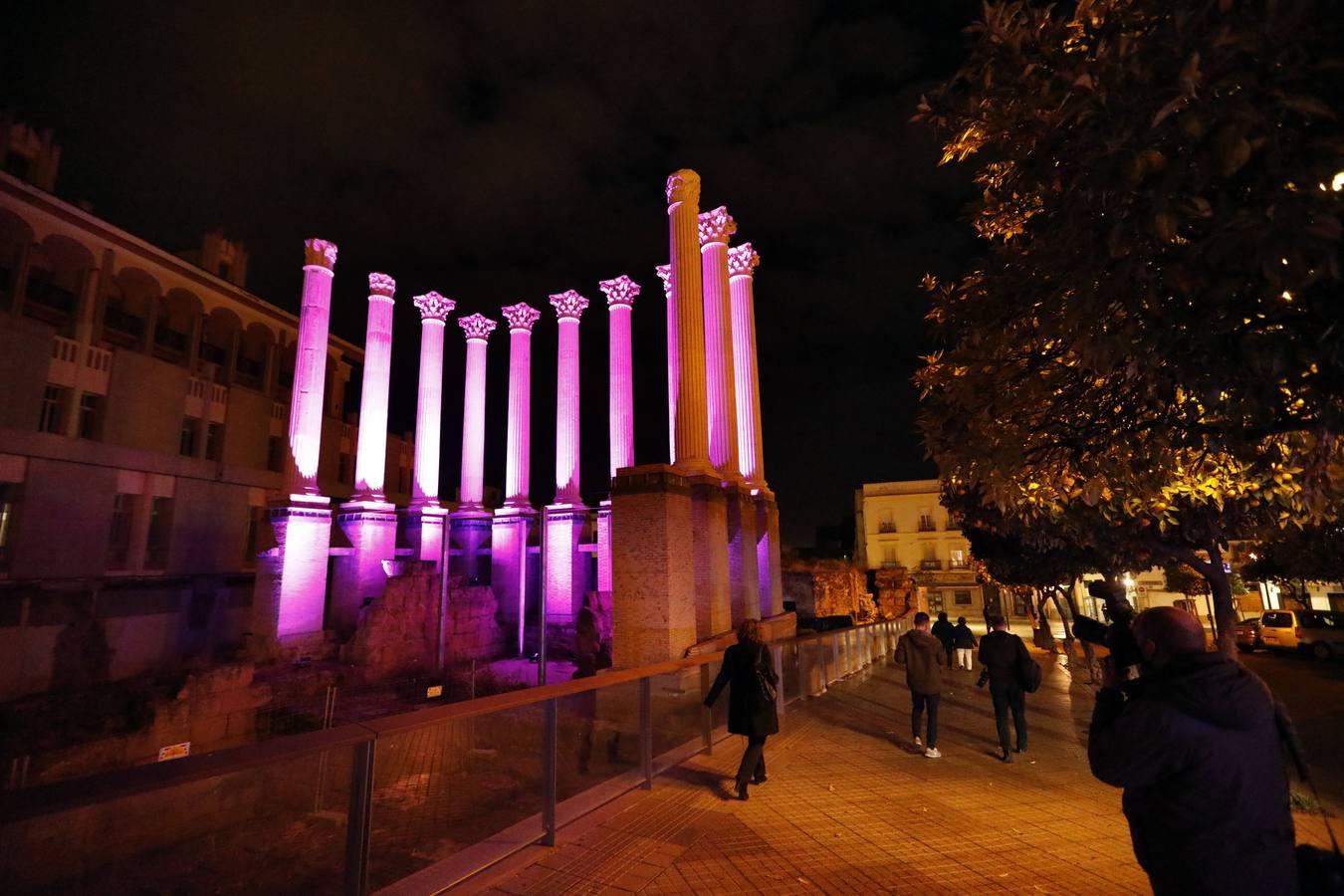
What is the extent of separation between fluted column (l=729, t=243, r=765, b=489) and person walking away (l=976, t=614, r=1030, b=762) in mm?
18517

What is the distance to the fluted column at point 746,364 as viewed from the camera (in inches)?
1085

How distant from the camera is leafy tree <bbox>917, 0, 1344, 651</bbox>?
263 cm

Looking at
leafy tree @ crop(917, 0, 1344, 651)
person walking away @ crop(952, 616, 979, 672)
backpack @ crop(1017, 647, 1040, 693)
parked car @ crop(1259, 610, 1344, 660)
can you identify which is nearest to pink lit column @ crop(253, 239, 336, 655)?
person walking away @ crop(952, 616, 979, 672)

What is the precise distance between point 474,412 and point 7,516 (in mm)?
20999

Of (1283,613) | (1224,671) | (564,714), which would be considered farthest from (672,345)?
(1283,613)

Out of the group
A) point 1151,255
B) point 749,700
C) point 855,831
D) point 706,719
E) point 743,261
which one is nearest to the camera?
point 1151,255

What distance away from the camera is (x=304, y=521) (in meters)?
29.4

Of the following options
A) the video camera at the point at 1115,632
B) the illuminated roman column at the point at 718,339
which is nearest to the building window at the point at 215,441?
the illuminated roman column at the point at 718,339

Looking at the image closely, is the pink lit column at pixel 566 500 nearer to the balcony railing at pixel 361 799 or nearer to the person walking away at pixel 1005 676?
the person walking away at pixel 1005 676

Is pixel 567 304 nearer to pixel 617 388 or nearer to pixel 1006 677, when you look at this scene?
pixel 617 388

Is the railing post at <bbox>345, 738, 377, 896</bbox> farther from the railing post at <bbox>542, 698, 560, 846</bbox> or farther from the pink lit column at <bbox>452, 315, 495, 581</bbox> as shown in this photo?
the pink lit column at <bbox>452, 315, 495, 581</bbox>

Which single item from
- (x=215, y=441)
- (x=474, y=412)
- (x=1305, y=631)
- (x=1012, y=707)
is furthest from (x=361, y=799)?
(x=474, y=412)

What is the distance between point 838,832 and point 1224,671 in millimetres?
3553

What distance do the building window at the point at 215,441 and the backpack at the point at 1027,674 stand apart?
32844 mm
